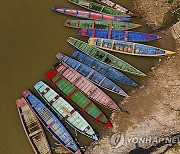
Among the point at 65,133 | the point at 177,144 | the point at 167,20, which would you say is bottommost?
the point at 177,144

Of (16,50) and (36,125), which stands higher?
(16,50)

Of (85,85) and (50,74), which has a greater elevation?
(50,74)

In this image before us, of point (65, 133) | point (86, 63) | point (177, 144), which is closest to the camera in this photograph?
point (177, 144)

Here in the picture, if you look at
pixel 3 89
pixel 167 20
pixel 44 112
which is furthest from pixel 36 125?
pixel 167 20

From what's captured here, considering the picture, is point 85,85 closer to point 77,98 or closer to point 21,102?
point 77,98

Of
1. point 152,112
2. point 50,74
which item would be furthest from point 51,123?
point 152,112

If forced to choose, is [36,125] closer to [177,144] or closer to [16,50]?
[16,50]

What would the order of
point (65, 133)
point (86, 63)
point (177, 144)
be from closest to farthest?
point (177, 144) < point (65, 133) < point (86, 63)
